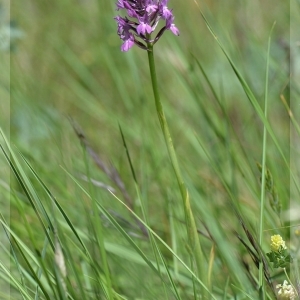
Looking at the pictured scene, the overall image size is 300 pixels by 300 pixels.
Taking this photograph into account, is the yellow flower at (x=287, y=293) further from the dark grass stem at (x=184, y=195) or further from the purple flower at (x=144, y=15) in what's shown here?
the purple flower at (x=144, y=15)

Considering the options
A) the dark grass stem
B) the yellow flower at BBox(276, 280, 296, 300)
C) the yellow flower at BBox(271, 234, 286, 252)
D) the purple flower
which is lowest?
the yellow flower at BBox(276, 280, 296, 300)

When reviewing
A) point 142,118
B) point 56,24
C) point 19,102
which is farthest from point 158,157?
point 56,24

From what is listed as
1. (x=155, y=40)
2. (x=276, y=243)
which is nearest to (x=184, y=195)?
(x=276, y=243)

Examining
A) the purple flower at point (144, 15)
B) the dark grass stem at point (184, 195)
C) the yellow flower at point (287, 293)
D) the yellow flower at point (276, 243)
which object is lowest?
the yellow flower at point (287, 293)

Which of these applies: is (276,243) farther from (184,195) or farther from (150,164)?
(150,164)

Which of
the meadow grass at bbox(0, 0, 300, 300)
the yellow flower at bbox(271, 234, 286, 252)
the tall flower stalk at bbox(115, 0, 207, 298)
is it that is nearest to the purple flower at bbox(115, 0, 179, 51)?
the tall flower stalk at bbox(115, 0, 207, 298)

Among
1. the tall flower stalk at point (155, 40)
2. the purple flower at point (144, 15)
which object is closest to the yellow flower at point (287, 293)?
the tall flower stalk at point (155, 40)

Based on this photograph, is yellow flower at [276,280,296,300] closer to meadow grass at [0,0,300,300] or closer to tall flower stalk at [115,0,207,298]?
meadow grass at [0,0,300,300]

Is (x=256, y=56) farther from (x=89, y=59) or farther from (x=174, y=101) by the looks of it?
(x=89, y=59)
